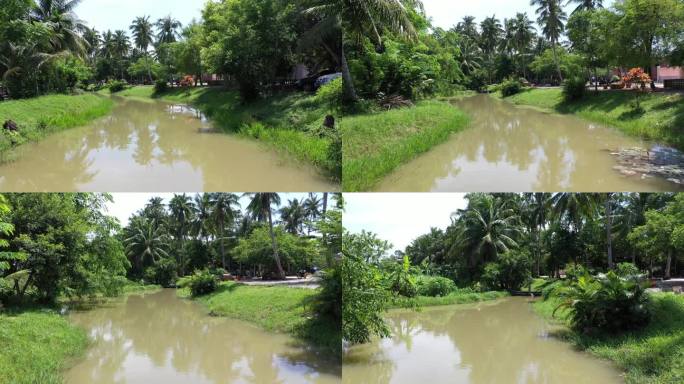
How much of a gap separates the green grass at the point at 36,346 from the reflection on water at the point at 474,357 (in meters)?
5.05

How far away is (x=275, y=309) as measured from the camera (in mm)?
13047

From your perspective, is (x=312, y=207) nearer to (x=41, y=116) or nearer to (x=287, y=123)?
(x=287, y=123)

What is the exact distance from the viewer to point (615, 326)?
31.7ft

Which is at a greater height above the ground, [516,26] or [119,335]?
[516,26]

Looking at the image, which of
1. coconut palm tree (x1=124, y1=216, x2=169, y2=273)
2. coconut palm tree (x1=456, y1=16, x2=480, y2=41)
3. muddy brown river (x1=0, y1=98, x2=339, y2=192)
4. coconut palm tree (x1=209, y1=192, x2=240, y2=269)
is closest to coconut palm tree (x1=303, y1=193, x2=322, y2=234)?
muddy brown river (x1=0, y1=98, x2=339, y2=192)

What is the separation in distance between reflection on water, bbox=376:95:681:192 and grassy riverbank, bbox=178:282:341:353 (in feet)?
10.8

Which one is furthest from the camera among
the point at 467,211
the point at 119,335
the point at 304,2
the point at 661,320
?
the point at 467,211

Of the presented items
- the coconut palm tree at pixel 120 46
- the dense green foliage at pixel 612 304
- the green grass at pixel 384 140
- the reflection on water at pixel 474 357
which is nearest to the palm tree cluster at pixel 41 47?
the green grass at pixel 384 140

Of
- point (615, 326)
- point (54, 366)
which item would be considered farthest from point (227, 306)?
point (615, 326)

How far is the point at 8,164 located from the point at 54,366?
5.00 metres

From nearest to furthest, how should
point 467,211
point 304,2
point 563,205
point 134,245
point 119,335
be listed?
1. point 119,335
2. point 304,2
3. point 563,205
4. point 467,211
5. point 134,245

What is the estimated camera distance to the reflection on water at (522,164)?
8828 mm

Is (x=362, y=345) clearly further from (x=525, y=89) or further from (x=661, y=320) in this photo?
(x=525, y=89)

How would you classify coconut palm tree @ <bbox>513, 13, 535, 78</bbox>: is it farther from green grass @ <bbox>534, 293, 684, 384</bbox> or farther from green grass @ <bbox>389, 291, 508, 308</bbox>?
green grass @ <bbox>534, 293, 684, 384</bbox>
